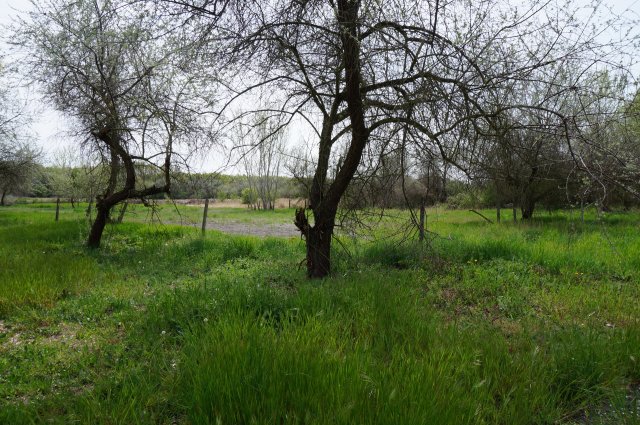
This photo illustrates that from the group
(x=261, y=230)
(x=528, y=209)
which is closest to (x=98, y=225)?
(x=261, y=230)

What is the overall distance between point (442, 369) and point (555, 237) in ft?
32.6

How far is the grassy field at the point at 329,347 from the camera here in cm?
251

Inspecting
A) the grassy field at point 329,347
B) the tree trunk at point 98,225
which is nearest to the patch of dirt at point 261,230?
the tree trunk at point 98,225

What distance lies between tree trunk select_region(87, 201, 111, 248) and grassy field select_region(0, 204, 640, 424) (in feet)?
12.0

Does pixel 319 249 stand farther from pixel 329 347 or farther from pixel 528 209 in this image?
pixel 528 209

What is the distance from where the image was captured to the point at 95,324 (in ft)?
16.2

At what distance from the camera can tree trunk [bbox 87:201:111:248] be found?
1139 cm

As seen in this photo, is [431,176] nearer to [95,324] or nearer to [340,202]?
[340,202]

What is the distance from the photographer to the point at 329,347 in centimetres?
312

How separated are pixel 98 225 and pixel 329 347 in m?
10.6

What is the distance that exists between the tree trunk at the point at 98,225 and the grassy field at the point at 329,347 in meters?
3.67

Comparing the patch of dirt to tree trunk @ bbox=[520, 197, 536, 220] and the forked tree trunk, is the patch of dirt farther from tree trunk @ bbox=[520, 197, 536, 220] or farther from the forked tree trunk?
tree trunk @ bbox=[520, 197, 536, 220]

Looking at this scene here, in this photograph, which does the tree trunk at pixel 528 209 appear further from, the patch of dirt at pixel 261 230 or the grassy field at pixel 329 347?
the grassy field at pixel 329 347

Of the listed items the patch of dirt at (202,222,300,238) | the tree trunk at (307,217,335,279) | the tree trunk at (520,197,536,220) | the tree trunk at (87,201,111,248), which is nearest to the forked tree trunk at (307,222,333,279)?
the tree trunk at (307,217,335,279)
